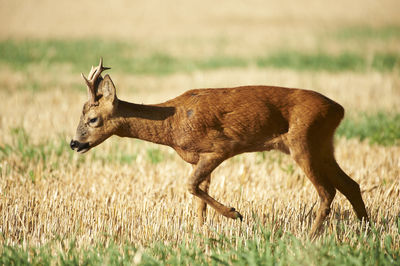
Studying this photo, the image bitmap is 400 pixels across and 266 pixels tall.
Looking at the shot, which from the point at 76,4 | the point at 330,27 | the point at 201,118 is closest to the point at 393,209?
the point at 201,118

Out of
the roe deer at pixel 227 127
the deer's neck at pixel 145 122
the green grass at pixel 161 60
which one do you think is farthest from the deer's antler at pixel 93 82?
the green grass at pixel 161 60

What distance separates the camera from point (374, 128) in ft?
31.3

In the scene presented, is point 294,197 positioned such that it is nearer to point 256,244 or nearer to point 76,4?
point 256,244

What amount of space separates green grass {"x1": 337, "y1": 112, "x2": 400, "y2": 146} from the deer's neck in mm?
4643

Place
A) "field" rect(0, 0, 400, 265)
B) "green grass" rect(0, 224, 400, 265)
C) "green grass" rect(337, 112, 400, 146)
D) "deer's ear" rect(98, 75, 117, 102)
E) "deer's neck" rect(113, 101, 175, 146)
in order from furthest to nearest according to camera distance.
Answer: "green grass" rect(337, 112, 400, 146)
"deer's neck" rect(113, 101, 175, 146)
"deer's ear" rect(98, 75, 117, 102)
"field" rect(0, 0, 400, 265)
"green grass" rect(0, 224, 400, 265)

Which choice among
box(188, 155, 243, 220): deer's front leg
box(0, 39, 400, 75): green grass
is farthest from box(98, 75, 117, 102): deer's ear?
box(0, 39, 400, 75): green grass

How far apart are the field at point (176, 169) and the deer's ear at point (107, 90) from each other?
1.21 m

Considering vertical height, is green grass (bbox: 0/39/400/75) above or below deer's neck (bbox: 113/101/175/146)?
above

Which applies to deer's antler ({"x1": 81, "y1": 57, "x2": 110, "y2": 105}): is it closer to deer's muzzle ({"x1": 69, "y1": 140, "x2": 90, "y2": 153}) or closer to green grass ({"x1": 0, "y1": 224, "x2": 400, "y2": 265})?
deer's muzzle ({"x1": 69, "y1": 140, "x2": 90, "y2": 153})

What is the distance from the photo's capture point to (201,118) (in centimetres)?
519

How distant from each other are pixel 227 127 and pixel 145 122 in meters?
0.82

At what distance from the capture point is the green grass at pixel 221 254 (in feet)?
13.2

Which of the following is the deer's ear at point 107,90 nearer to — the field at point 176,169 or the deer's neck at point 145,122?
the deer's neck at point 145,122

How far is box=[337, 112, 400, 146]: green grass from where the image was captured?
28.8 ft
